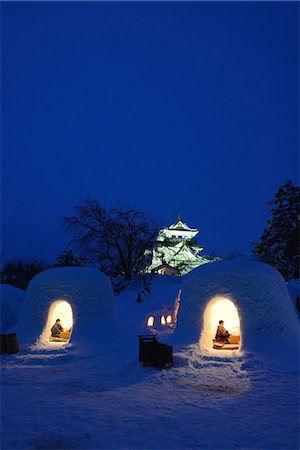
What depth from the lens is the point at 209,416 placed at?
240 inches

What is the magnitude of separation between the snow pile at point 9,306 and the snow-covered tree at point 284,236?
48.0 feet

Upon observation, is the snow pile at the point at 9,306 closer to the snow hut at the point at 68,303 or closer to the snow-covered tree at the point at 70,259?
the snow hut at the point at 68,303

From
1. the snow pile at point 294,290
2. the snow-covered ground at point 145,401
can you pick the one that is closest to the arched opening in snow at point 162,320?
the snow pile at point 294,290

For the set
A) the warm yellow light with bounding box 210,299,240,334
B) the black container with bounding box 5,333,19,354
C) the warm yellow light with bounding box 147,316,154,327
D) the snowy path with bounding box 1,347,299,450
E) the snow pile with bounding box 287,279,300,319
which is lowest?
the snowy path with bounding box 1,347,299,450

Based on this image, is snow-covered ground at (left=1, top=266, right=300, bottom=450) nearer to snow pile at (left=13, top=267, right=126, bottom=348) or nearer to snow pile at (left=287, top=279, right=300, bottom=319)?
snow pile at (left=13, top=267, right=126, bottom=348)

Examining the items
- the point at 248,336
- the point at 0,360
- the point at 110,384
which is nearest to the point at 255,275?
the point at 248,336

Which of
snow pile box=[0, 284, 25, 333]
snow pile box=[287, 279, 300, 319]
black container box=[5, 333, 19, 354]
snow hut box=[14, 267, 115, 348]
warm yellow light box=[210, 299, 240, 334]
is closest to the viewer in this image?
black container box=[5, 333, 19, 354]

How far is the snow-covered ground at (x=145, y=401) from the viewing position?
5211 millimetres

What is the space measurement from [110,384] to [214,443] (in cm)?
357

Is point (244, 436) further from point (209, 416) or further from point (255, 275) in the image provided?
point (255, 275)

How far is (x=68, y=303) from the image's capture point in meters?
13.6

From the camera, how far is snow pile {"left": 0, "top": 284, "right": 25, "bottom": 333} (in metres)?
17.1

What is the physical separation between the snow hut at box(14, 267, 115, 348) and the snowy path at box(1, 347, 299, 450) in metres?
2.90

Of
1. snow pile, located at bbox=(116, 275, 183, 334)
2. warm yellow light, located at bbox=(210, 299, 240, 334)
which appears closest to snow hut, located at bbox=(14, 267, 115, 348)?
warm yellow light, located at bbox=(210, 299, 240, 334)
